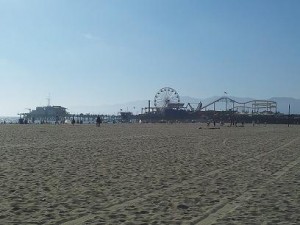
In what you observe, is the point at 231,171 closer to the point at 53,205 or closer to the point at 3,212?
the point at 53,205

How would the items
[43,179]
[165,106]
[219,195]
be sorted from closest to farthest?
[219,195] → [43,179] → [165,106]

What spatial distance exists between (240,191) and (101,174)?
3484 millimetres

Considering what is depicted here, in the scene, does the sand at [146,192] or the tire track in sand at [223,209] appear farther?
the sand at [146,192]

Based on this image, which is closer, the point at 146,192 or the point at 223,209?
the point at 223,209

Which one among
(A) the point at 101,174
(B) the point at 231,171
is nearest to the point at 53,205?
(A) the point at 101,174

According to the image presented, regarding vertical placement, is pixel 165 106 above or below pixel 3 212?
above

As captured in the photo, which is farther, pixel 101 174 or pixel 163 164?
pixel 163 164

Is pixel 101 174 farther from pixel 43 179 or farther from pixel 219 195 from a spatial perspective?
pixel 219 195

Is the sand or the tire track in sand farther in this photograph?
the sand

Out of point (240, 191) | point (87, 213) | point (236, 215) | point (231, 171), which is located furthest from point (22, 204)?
point (231, 171)

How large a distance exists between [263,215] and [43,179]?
489 centimetres

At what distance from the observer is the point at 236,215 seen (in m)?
5.96

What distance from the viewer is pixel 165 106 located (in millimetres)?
147375

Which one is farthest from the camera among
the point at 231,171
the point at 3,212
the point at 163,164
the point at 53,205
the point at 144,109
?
the point at 144,109
